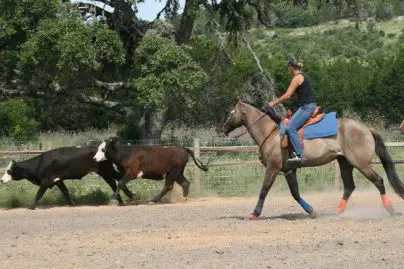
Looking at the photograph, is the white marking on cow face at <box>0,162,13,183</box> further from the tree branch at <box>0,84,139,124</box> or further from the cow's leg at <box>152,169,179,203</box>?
the tree branch at <box>0,84,139,124</box>

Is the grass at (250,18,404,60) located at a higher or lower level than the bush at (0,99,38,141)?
higher

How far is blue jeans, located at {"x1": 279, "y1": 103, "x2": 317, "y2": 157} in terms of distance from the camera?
12.8 meters

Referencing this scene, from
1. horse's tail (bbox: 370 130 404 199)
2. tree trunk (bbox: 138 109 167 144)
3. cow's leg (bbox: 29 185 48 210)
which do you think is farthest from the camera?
tree trunk (bbox: 138 109 167 144)

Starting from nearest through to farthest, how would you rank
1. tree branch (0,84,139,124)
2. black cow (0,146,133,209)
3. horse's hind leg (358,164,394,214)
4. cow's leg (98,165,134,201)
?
1. horse's hind leg (358,164,394,214)
2. black cow (0,146,133,209)
3. cow's leg (98,165,134,201)
4. tree branch (0,84,139,124)

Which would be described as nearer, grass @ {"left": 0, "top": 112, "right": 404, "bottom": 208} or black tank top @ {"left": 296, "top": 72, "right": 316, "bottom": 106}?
black tank top @ {"left": 296, "top": 72, "right": 316, "bottom": 106}

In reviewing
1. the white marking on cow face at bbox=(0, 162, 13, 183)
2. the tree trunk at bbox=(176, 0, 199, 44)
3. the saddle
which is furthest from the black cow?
the tree trunk at bbox=(176, 0, 199, 44)

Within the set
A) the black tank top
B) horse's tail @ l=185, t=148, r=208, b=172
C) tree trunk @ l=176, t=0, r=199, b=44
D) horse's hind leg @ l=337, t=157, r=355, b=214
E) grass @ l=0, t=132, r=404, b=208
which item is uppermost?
tree trunk @ l=176, t=0, r=199, b=44

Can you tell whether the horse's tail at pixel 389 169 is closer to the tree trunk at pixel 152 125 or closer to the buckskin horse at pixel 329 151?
the buckskin horse at pixel 329 151

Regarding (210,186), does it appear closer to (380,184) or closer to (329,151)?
(329,151)

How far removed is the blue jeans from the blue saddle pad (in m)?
0.17

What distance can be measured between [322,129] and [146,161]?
624 centimetres

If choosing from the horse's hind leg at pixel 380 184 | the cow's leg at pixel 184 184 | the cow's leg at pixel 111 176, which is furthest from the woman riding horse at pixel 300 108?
the cow's leg at pixel 111 176

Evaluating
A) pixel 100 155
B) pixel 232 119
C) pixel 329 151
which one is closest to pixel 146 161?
pixel 100 155

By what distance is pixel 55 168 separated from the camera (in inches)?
709
